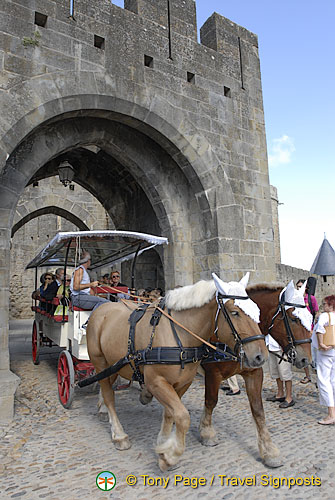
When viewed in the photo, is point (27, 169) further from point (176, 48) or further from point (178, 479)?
point (178, 479)

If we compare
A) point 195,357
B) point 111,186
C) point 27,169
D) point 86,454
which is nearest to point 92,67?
point 27,169

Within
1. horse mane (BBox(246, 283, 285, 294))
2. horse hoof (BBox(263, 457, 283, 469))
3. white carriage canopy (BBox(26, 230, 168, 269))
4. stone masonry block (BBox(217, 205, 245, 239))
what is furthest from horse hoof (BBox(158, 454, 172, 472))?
stone masonry block (BBox(217, 205, 245, 239))

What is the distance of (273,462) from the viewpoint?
9.59ft

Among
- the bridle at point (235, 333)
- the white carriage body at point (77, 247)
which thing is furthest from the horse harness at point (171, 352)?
the white carriage body at point (77, 247)

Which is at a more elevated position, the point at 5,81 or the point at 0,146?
the point at 5,81

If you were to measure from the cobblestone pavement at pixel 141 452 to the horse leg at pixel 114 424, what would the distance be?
0.07m

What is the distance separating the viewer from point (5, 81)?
4.69 meters

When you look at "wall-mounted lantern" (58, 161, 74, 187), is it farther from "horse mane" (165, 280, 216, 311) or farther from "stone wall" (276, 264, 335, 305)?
"stone wall" (276, 264, 335, 305)

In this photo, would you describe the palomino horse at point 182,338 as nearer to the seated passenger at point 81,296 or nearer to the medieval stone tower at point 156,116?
the seated passenger at point 81,296

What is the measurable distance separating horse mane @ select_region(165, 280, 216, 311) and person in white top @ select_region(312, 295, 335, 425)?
1.80 m

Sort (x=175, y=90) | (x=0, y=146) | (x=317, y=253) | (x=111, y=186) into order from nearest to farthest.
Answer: (x=0, y=146) < (x=175, y=90) < (x=111, y=186) < (x=317, y=253)

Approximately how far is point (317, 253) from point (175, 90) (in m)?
15.0

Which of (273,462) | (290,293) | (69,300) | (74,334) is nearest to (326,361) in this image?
(290,293)

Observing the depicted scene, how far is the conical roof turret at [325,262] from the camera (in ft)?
57.8
